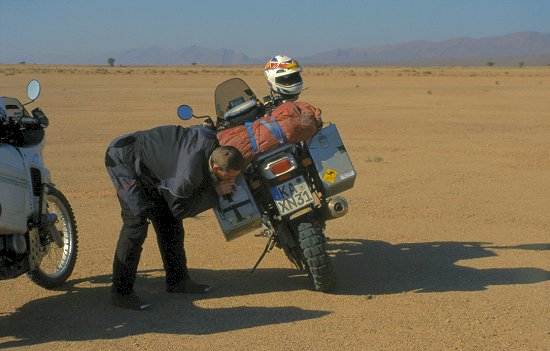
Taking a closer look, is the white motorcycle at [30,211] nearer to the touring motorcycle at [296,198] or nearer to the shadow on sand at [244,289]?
the shadow on sand at [244,289]

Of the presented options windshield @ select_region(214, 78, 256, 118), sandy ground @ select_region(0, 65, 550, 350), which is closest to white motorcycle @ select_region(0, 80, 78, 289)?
sandy ground @ select_region(0, 65, 550, 350)

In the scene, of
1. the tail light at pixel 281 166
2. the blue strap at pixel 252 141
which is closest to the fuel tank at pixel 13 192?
the blue strap at pixel 252 141

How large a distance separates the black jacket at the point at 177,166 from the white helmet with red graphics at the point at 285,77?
1622mm

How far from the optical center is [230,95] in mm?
7156

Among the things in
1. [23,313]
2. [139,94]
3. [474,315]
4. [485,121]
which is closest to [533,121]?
[485,121]

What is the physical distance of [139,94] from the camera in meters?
36.8

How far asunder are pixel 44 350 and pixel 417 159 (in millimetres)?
9751

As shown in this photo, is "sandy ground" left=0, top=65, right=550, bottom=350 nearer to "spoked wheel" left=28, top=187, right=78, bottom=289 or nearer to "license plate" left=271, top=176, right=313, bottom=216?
"spoked wheel" left=28, top=187, right=78, bottom=289

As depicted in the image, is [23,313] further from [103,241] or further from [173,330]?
[103,241]

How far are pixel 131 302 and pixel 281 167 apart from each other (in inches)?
62.7

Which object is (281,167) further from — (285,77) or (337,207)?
(285,77)

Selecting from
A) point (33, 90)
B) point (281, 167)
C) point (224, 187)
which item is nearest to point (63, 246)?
point (33, 90)

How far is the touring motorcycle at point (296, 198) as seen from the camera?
19.9 ft

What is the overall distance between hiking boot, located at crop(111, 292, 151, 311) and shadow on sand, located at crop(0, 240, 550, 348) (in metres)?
0.06
